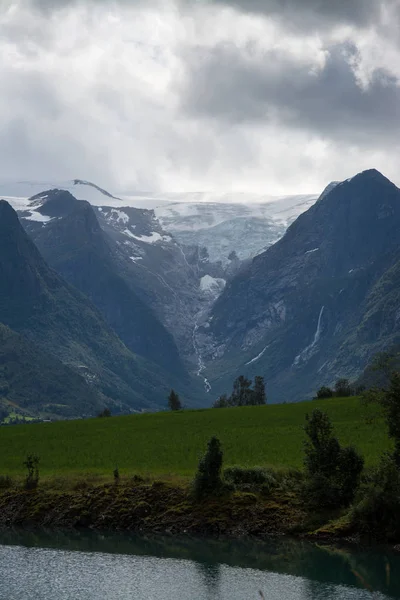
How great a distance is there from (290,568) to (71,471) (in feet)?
98.3

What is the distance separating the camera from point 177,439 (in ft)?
314

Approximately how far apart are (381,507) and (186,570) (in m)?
14.0

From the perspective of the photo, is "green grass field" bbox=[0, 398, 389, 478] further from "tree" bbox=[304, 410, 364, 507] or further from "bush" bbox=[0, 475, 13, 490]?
"tree" bbox=[304, 410, 364, 507]

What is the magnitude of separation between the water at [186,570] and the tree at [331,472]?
5.03 meters

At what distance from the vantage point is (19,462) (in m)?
89.0

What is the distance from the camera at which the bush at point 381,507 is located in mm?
58250

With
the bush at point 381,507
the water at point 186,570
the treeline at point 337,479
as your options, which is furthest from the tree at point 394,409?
the water at point 186,570

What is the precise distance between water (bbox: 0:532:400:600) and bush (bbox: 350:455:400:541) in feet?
7.93

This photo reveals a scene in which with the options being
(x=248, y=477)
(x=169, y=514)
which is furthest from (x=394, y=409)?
(x=169, y=514)

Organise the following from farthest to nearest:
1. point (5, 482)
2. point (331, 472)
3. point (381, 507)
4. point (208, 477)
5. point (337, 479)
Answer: point (5, 482) < point (208, 477) < point (331, 472) < point (337, 479) < point (381, 507)

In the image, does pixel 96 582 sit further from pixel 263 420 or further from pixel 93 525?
pixel 263 420

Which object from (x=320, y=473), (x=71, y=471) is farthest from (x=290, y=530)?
(x=71, y=471)

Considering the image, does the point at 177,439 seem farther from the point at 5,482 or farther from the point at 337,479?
the point at 337,479

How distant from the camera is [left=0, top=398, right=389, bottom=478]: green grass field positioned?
79250 mm
